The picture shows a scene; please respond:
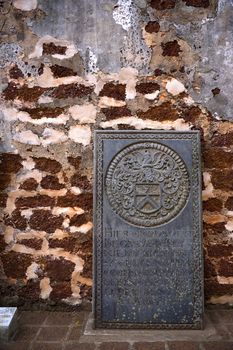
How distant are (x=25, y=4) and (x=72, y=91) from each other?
0.76m

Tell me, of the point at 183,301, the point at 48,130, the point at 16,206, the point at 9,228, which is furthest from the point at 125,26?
the point at 183,301

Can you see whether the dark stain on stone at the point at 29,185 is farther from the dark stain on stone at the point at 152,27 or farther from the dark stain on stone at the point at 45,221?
the dark stain on stone at the point at 152,27

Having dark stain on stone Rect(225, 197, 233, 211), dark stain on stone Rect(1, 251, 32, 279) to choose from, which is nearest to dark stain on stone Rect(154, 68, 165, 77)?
dark stain on stone Rect(225, 197, 233, 211)

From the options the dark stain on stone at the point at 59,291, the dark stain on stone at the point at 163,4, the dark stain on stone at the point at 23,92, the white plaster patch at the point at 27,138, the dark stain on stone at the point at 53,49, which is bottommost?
the dark stain on stone at the point at 59,291

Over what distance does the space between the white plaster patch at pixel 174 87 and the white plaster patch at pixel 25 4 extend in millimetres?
1179

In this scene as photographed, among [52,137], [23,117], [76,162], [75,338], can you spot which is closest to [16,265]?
[75,338]

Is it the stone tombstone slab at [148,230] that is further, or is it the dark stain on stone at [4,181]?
the dark stain on stone at [4,181]

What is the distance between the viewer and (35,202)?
267 cm

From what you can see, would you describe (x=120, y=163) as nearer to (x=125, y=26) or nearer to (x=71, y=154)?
(x=71, y=154)

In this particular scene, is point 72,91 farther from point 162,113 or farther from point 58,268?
point 58,268

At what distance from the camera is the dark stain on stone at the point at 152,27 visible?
269 centimetres

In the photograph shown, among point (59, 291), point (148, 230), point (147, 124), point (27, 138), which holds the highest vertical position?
point (147, 124)

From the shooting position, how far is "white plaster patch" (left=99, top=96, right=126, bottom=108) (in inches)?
106

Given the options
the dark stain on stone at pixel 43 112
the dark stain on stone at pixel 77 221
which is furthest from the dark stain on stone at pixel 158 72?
the dark stain on stone at pixel 77 221
